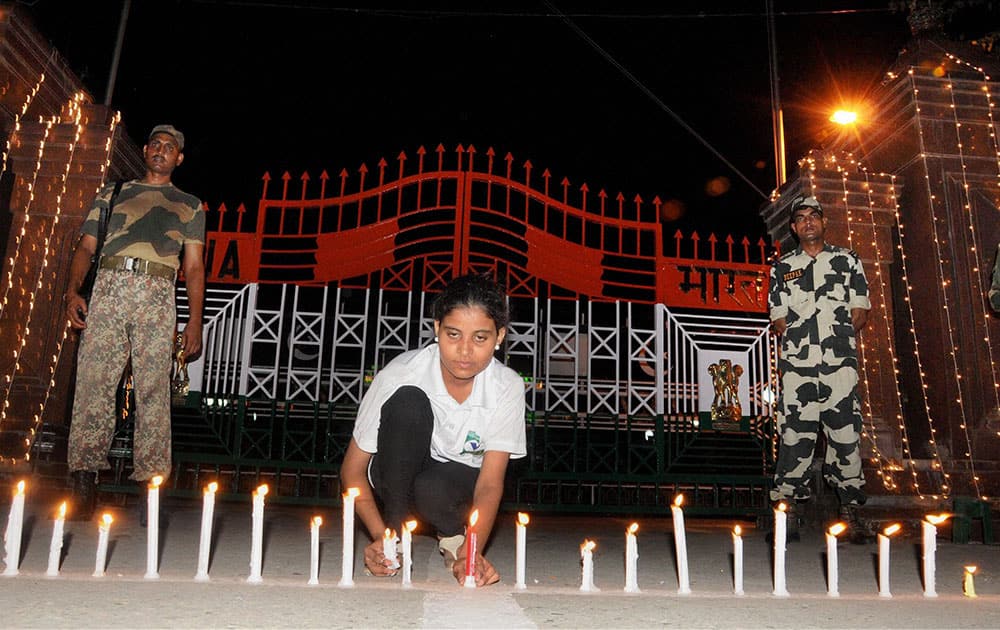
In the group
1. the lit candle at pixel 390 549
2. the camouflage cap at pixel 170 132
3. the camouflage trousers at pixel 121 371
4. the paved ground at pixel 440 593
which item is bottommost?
the paved ground at pixel 440 593

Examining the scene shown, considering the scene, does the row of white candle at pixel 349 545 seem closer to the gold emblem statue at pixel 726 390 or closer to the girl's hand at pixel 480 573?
the girl's hand at pixel 480 573

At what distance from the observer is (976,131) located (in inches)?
206

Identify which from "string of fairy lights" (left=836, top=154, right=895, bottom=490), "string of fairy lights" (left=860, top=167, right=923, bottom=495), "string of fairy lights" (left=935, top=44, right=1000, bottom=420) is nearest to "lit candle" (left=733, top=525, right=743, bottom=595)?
"string of fairy lights" (left=836, top=154, right=895, bottom=490)

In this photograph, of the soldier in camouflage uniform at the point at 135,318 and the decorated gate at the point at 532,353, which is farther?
the decorated gate at the point at 532,353

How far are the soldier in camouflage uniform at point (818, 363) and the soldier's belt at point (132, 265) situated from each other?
3.47 meters

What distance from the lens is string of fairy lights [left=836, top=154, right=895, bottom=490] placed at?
15.5 ft

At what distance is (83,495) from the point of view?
341 centimetres

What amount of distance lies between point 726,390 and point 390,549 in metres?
3.83

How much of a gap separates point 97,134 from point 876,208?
18.1 ft

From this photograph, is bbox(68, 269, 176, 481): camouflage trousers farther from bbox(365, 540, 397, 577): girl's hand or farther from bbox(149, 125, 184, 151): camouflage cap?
bbox(365, 540, 397, 577): girl's hand


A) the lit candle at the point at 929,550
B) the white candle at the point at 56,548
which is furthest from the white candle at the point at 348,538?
the lit candle at the point at 929,550

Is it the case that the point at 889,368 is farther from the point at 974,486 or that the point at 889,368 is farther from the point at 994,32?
the point at 994,32

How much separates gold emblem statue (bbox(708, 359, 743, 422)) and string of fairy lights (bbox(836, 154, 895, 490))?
0.86 metres

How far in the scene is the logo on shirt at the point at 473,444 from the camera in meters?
2.68
